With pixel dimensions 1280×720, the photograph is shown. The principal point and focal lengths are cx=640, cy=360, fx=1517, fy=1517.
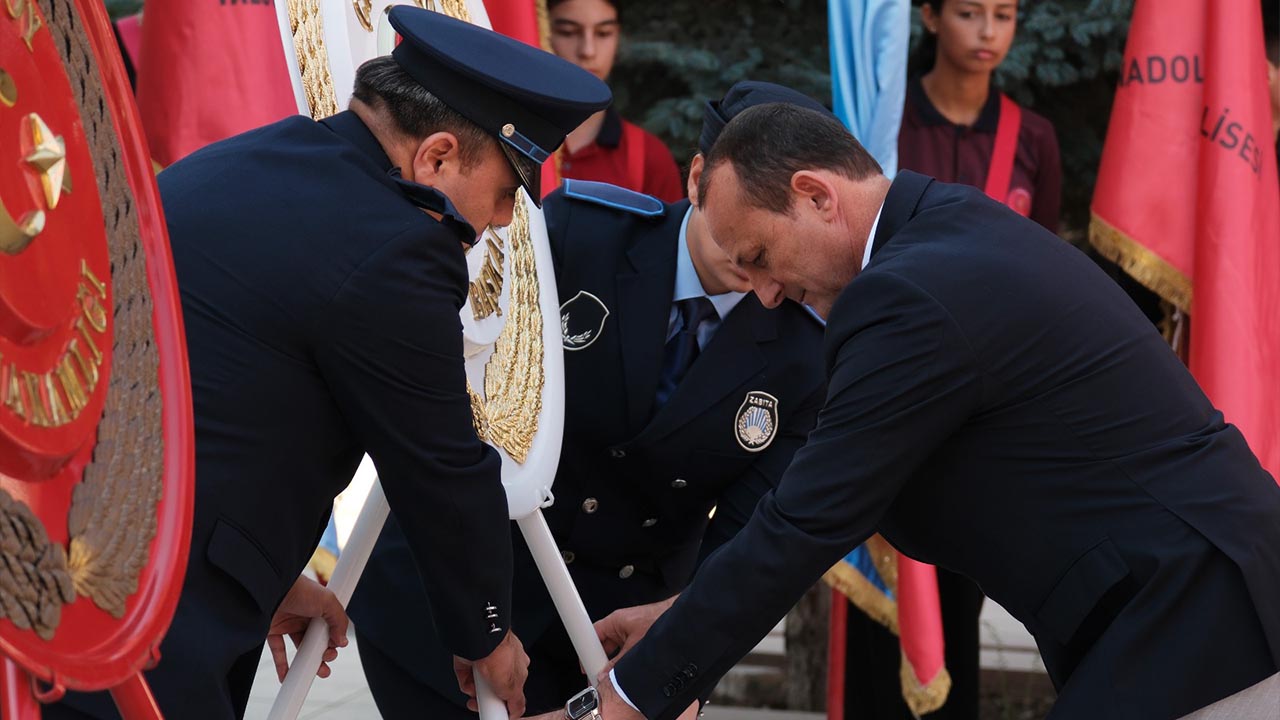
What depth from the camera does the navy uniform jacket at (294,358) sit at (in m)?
1.91

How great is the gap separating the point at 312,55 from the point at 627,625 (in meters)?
1.18

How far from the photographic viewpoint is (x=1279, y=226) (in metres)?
4.29

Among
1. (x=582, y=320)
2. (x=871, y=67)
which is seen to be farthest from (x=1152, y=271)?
(x=582, y=320)

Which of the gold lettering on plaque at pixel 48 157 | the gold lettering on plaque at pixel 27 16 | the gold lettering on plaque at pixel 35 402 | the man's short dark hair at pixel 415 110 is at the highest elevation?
the gold lettering on plaque at pixel 27 16

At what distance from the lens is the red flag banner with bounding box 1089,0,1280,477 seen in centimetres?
412

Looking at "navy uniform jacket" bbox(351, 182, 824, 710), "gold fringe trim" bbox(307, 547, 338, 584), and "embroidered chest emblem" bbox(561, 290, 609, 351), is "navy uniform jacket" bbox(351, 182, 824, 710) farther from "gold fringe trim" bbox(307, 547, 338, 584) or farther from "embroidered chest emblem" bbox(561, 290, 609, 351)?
"gold fringe trim" bbox(307, 547, 338, 584)

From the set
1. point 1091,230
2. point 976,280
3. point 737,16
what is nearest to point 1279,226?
point 1091,230

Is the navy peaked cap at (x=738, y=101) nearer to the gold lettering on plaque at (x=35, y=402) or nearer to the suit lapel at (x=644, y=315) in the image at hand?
the suit lapel at (x=644, y=315)

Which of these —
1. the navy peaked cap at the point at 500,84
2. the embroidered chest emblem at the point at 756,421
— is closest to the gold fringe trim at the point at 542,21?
the embroidered chest emblem at the point at 756,421

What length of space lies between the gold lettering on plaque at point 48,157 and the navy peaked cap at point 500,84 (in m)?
0.88

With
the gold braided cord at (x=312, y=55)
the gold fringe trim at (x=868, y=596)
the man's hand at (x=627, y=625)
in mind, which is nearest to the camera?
the gold braided cord at (x=312, y=55)

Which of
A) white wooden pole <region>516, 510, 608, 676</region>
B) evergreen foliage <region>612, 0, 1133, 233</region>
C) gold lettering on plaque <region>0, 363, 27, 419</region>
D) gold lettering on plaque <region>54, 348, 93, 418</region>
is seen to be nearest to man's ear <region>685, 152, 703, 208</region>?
white wooden pole <region>516, 510, 608, 676</region>

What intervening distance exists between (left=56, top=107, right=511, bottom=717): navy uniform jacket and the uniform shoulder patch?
88cm

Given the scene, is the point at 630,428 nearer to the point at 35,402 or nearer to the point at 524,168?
the point at 524,168
